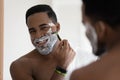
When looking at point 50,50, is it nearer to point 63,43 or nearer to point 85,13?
point 63,43

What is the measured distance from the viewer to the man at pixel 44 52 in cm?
134

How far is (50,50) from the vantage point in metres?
1.46

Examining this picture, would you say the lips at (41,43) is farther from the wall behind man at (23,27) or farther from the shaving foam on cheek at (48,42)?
the wall behind man at (23,27)

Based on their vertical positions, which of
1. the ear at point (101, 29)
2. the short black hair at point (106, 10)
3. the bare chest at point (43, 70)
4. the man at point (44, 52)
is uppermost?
the short black hair at point (106, 10)

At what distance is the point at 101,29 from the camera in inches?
24.8

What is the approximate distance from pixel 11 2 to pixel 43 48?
0.90 meters

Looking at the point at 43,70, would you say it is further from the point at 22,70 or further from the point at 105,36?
the point at 105,36

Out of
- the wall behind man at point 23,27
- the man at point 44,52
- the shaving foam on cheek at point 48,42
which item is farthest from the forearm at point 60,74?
the wall behind man at point 23,27

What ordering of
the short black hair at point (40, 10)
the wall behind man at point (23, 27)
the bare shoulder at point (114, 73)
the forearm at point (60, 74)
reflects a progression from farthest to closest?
the wall behind man at point (23, 27) < the short black hair at point (40, 10) < the forearm at point (60, 74) < the bare shoulder at point (114, 73)

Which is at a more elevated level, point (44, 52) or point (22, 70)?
point (44, 52)

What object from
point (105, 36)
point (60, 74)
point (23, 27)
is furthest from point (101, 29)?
point (23, 27)

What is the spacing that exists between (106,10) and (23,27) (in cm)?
175

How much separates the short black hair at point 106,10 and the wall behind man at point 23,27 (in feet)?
4.91

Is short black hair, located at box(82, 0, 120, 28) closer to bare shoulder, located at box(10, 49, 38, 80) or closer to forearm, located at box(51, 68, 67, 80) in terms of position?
forearm, located at box(51, 68, 67, 80)
